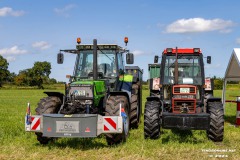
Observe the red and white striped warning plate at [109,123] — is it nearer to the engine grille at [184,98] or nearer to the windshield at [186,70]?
the engine grille at [184,98]

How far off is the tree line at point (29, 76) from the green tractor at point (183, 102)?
8463 centimetres

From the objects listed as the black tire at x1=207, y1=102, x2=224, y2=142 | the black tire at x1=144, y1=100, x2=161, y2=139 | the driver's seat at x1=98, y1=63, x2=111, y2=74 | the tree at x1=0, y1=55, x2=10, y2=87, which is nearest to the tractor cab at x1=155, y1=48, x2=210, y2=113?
the black tire at x1=207, y1=102, x2=224, y2=142

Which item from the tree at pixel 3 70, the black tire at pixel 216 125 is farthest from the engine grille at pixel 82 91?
the tree at pixel 3 70

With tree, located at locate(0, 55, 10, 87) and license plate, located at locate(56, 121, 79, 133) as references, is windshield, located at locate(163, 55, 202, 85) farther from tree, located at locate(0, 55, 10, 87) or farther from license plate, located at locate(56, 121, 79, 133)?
tree, located at locate(0, 55, 10, 87)

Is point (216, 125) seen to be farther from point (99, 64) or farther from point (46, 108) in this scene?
point (46, 108)

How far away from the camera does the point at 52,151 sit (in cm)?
755

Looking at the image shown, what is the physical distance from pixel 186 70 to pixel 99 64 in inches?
93.2

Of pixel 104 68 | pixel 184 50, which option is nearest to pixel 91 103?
pixel 104 68

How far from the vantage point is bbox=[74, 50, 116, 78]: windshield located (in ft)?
32.6

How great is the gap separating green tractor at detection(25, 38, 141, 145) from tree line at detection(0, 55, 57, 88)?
8388 centimetres

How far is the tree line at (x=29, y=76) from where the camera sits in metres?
95.1

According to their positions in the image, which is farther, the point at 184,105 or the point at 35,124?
the point at 184,105

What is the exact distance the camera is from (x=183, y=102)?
9.19 metres

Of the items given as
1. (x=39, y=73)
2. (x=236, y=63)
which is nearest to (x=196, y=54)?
(x=236, y=63)
